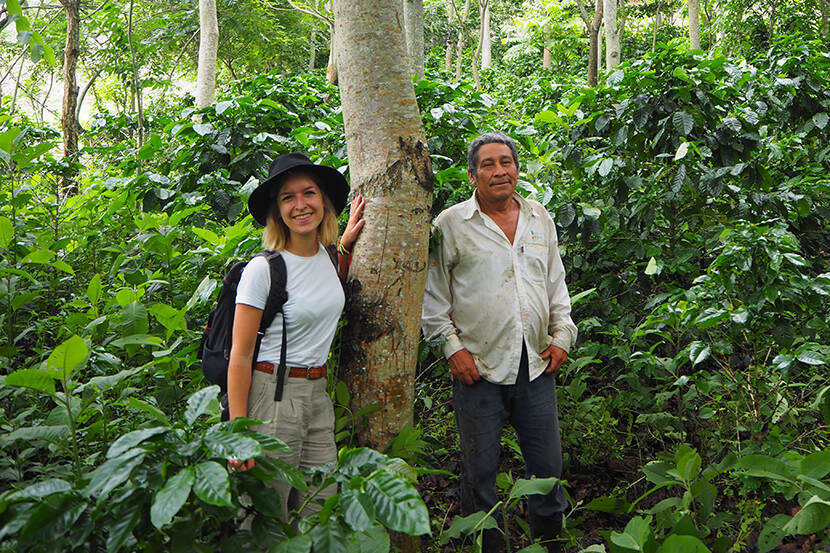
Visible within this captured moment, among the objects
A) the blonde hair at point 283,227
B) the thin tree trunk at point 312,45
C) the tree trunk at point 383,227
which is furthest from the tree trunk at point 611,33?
the thin tree trunk at point 312,45

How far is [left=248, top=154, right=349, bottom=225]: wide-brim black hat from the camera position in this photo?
2.58 m

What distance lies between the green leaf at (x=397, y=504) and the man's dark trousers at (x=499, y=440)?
1.55 metres

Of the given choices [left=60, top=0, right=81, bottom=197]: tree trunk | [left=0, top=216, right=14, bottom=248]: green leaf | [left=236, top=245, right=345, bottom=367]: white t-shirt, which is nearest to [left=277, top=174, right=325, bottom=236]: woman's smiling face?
[left=236, top=245, right=345, bottom=367]: white t-shirt

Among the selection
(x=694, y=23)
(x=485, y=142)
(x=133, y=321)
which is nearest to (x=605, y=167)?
(x=485, y=142)

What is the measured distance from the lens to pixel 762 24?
14320mm

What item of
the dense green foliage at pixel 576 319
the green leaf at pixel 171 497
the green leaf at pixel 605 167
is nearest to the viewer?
the green leaf at pixel 171 497

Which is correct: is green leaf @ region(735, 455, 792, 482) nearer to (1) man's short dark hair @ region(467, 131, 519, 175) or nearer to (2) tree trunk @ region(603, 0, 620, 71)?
(1) man's short dark hair @ region(467, 131, 519, 175)

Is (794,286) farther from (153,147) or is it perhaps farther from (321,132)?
(153,147)

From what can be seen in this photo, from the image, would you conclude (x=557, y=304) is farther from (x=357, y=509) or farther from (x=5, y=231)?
(x=5, y=231)

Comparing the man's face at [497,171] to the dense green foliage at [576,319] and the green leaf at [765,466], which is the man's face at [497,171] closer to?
the dense green foliage at [576,319]

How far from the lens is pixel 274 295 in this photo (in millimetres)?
2359

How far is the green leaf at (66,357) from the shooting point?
1.75 m

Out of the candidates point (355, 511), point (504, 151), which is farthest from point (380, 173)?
point (355, 511)

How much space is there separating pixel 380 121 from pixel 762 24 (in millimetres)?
14868
